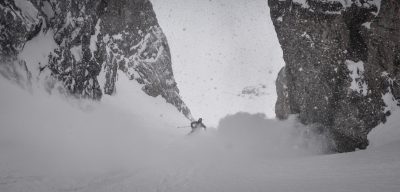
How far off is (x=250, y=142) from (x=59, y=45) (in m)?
12.9

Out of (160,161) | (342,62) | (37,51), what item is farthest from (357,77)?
(37,51)

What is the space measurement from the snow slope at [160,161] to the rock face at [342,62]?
115cm

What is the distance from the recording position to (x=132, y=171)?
348 inches

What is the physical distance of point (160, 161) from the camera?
474 inches

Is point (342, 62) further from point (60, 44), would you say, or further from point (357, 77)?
point (60, 44)

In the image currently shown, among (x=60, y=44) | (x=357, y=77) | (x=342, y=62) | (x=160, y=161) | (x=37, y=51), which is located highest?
(x=60, y=44)

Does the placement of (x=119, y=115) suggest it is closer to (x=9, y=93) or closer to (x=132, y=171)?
(x=9, y=93)

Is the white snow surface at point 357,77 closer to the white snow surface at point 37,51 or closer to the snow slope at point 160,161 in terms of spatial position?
the snow slope at point 160,161

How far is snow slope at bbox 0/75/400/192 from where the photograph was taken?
21.0 feet

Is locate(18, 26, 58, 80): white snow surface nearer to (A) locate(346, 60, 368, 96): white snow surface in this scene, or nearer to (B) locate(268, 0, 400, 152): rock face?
(B) locate(268, 0, 400, 152): rock face

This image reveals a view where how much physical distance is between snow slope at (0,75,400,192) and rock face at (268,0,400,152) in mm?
1154

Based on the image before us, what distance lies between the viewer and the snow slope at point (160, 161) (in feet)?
21.0

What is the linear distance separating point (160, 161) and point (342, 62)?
35.9 feet

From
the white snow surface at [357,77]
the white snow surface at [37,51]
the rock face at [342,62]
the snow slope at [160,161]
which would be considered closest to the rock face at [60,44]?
the white snow surface at [37,51]
